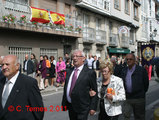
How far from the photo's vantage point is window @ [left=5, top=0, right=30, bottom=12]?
38.8ft

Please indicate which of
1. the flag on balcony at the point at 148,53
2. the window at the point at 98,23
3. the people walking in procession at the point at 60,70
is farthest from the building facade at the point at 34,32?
the flag on balcony at the point at 148,53

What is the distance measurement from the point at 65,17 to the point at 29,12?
11.8 feet

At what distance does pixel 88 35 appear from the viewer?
18672 millimetres

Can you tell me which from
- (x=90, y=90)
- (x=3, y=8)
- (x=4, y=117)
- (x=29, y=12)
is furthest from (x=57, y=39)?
(x=4, y=117)

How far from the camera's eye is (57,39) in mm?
15641

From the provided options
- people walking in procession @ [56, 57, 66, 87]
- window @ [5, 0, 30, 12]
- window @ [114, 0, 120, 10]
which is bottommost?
people walking in procession @ [56, 57, 66, 87]

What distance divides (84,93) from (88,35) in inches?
618

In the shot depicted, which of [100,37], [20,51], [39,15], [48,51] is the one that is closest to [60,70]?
[20,51]

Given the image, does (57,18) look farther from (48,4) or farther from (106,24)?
(106,24)

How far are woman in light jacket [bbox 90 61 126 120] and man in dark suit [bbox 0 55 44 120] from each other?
122 cm

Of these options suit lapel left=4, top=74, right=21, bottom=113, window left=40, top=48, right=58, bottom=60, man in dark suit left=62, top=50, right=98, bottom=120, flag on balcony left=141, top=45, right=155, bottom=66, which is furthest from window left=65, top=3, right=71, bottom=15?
suit lapel left=4, top=74, right=21, bottom=113

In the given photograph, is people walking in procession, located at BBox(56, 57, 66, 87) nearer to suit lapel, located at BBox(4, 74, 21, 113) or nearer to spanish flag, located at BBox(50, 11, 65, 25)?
spanish flag, located at BBox(50, 11, 65, 25)

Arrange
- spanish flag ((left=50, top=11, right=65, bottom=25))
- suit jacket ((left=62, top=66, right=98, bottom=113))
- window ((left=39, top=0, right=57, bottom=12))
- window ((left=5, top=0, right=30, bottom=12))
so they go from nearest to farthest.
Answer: suit jacket ((left=62, top=66, right=98, bottom=113)) → window ((left=5, top=0, right=30, bottom=12)) → spanish flag ((left=50, top=11, right=65, bottom=25)) → window ((left=39, top=0, right=57, bottom=12))

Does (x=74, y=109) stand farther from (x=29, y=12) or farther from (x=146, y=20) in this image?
(x=146, y=20)
